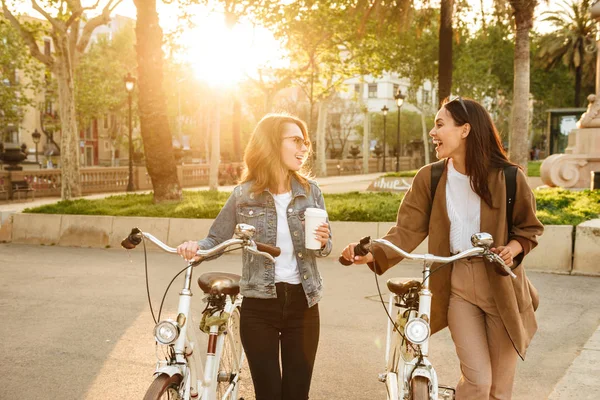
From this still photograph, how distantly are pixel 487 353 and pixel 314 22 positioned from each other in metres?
29.1

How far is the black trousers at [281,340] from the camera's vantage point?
11.6 ft

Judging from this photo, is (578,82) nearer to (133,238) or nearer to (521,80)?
(521,80)

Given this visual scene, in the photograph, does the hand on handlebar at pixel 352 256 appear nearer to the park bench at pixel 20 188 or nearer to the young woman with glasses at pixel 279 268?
the young woman with glasses at pixel 279 268

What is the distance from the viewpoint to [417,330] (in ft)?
10.2

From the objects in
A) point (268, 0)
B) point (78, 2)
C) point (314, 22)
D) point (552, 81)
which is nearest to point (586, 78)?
point (552, 81)

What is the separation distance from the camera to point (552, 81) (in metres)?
62.0

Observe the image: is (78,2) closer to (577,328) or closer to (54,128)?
(577,328)

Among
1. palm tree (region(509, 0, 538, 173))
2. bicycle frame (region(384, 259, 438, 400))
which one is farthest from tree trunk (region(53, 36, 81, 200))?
bicycle frame (region(384, 259, 438, 400))

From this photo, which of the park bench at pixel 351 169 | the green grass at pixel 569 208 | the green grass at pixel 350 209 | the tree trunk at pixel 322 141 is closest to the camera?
the green grass at pixel 569 208

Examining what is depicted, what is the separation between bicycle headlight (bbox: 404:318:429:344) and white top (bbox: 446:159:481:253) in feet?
1.88

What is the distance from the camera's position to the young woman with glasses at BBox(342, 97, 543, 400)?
11.1 ft

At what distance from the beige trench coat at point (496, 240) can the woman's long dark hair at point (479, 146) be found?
0.16 ft

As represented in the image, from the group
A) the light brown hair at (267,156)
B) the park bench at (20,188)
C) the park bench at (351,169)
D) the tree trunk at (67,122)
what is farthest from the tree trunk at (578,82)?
the light brown hair at (267,156)

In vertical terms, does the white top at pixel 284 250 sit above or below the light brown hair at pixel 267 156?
below
